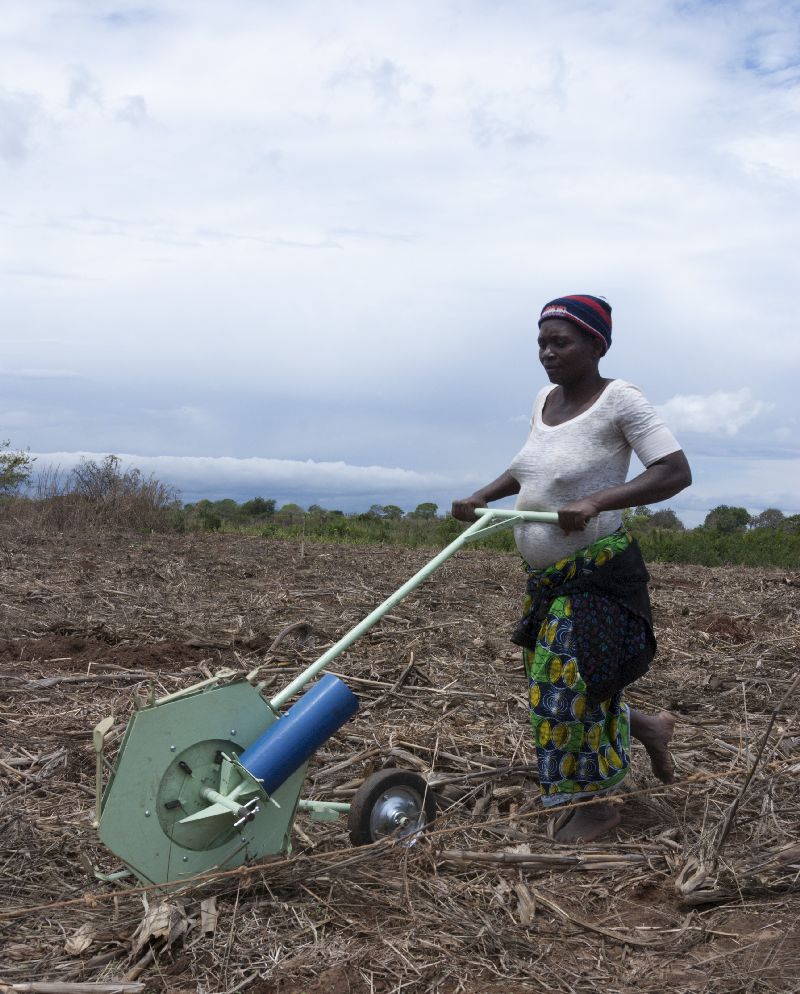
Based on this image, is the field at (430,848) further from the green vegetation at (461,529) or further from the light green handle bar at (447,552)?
the green vegetation at (461,529)

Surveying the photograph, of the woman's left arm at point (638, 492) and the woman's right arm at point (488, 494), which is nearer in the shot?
the woman's left arm at point (638, 492)

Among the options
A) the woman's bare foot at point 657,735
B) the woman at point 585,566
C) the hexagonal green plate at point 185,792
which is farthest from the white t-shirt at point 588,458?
the hexagonal green plate at point 185,792

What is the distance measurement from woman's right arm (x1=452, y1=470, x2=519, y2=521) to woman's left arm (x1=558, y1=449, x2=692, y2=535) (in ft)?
2.02

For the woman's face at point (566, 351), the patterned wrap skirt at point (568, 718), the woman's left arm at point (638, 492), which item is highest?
the woman's face at point (566, 351)

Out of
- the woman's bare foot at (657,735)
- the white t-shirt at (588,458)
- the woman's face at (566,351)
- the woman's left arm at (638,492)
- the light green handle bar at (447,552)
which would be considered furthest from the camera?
the woman's bare foot at (657,735)

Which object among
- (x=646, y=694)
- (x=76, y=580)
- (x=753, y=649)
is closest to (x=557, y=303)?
(x=646, y=694)

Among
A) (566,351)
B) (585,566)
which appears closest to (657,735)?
(585,566)

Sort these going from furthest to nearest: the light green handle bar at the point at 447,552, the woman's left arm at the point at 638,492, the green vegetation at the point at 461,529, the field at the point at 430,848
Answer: the green vegetation at the point at 461,529, the woman's left arm at the point at 638,492, the light green handle bar at the point at 447,552, the field at the point at 430,848

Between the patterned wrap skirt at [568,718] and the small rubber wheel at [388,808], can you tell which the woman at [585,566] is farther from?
the small rubber wheel at [388,808]

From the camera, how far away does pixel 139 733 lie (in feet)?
9.32

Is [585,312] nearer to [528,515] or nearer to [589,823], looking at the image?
[528,515]

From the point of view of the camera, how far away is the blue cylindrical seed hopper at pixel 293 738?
2.97m

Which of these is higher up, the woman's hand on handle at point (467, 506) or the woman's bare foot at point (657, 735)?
the woman's hand on handle at point (467, 506)

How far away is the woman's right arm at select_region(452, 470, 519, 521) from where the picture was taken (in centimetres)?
390
